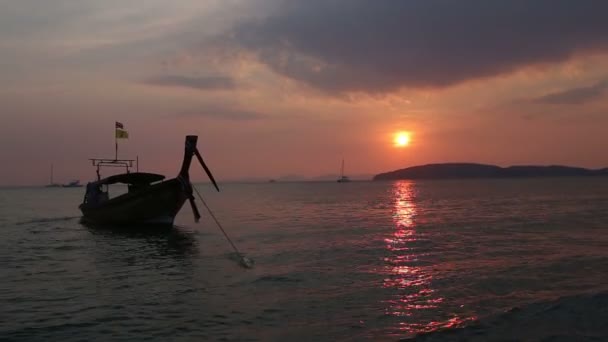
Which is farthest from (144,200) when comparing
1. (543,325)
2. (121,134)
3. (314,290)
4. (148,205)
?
(543,325)

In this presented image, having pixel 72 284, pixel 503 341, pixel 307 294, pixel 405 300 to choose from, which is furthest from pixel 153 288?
pixel 503 341

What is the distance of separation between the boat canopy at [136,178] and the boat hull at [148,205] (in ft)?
4.59

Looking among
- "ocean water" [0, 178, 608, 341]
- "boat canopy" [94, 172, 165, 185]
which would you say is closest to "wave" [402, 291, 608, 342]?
"ocean water" [0, 178, 608, 341]

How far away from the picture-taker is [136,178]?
33156mm

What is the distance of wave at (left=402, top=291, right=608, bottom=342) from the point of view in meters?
8.91

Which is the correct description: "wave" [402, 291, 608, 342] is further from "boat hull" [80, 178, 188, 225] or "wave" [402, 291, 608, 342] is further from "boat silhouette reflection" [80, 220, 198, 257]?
"boat hull" [80, 178, 188, 225]

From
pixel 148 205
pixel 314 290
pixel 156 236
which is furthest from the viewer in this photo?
pixel 148 205

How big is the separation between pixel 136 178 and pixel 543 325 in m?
29.4

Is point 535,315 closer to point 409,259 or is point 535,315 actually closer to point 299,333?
point 299,333

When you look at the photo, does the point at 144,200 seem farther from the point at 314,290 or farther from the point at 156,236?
the point at 314,290

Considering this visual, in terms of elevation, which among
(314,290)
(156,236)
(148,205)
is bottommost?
(156,236)

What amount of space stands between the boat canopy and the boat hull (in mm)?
1398

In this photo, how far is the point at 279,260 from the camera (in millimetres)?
19250

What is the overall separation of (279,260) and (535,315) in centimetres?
1097
